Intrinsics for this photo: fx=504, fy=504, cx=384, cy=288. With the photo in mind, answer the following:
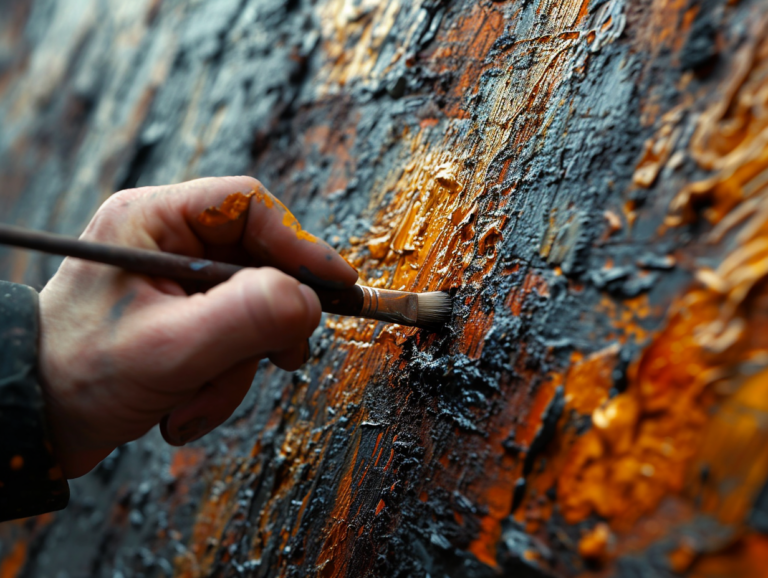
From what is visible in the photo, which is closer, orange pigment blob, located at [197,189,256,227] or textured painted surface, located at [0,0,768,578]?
textured painted surface, located at [0,0,768,578]

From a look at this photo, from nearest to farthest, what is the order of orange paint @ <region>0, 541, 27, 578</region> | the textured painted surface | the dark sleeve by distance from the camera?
the textured painted surface → the dark sleeve → orange paint @ <region>0, 541, 27, 578</region>

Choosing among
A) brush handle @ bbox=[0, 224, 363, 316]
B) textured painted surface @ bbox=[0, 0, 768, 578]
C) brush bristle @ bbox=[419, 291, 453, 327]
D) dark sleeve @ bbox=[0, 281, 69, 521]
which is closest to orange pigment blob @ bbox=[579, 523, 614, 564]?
textured painted surface @ bbox=[0, 0, 768, 578]

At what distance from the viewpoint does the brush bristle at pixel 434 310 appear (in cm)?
66

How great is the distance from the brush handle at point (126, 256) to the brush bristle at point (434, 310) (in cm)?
24

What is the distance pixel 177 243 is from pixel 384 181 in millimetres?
386

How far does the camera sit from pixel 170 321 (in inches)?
20.3

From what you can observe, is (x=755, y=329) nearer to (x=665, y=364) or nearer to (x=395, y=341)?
(x=665, y=364)

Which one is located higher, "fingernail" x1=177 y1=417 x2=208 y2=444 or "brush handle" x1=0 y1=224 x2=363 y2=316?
"brush handle" x1=0 y1=224 x2=363 y2=316

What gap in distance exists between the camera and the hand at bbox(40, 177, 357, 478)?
515mm

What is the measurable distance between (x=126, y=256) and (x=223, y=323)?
0.12 metres

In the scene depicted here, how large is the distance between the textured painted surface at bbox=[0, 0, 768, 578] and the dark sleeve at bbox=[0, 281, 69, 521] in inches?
13.6

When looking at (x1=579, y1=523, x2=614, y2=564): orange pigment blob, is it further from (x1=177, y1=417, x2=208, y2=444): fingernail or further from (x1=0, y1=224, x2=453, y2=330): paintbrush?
(x1=177, y1=417, x2=208, y2=444): fingernail

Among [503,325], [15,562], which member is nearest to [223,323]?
[503,325]

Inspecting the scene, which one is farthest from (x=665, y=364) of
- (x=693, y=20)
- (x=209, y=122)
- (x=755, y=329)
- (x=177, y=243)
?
(x=209, y=122)
